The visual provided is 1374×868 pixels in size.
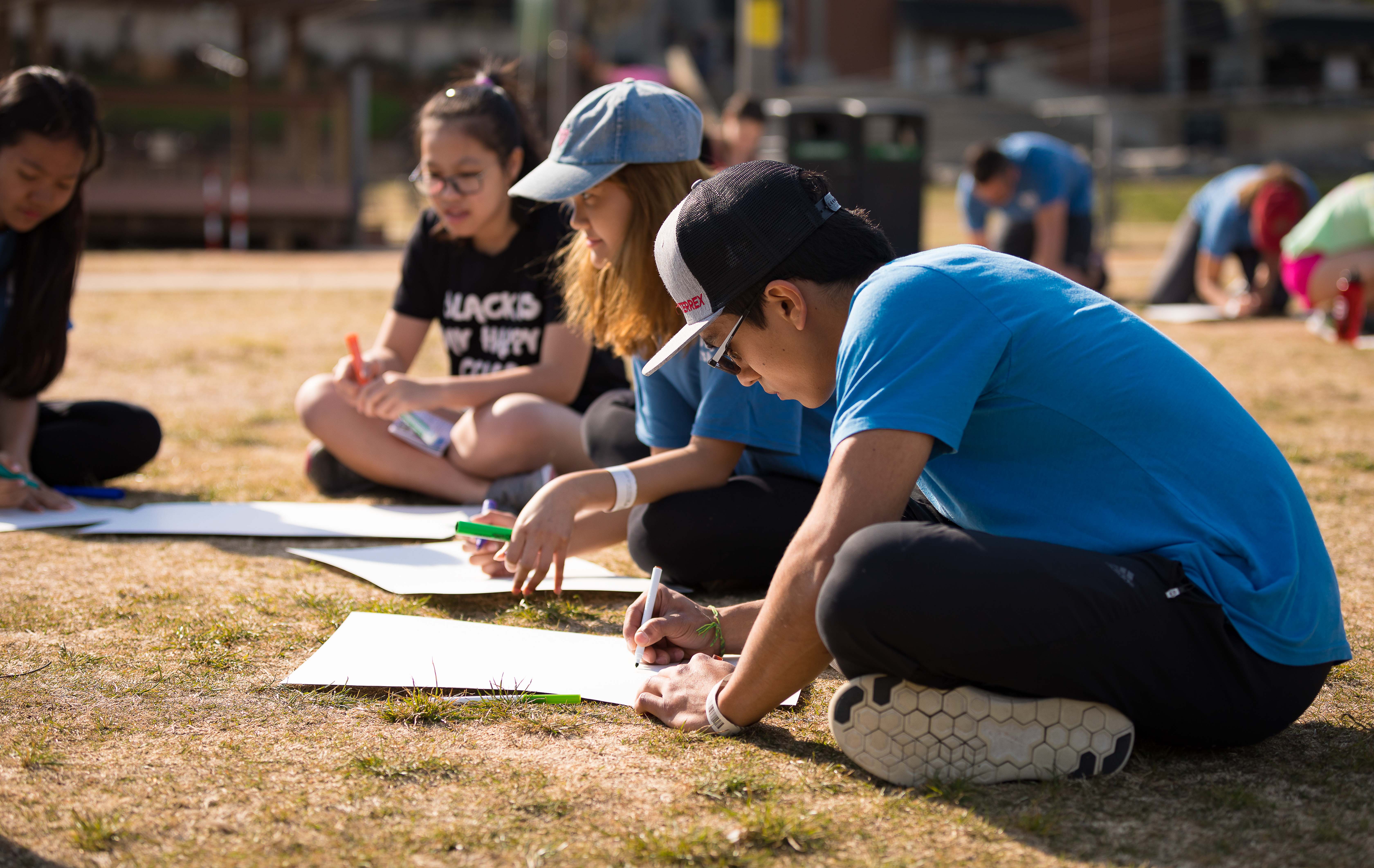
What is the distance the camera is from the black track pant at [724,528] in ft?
8.86

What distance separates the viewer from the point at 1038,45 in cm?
3148

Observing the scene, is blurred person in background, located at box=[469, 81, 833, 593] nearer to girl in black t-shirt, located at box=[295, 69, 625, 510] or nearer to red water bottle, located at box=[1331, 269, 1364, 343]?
girl in black t-shirt, located at box=[295, 69, 625, 510]

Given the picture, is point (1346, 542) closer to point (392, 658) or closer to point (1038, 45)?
point (392, 658)

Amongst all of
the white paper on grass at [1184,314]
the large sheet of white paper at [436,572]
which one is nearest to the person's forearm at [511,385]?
the large sheet of white paper at [436,572]

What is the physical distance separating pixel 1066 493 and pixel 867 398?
37 cm

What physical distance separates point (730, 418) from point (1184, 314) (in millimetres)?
6898

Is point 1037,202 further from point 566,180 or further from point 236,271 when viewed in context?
point 236,271

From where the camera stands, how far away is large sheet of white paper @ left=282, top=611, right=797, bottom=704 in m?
2.21

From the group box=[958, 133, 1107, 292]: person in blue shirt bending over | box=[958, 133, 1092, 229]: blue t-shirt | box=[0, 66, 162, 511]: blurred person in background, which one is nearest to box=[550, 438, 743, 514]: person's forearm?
box=[0, 66, 162, 511]: blurred person in background

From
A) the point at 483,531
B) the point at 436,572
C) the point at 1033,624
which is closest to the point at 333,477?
the point at 436,572

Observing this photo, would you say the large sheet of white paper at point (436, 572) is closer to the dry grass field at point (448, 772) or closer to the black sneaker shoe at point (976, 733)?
the dry grass field at point (448, 772)

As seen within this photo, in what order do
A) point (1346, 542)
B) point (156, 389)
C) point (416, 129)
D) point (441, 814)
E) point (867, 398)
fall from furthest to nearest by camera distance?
1. point (156, 389)
2. point (416, 129)
3. point (1346, 542)
4. point (441, 814)
5. point (867, 398)

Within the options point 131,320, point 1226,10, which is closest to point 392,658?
point 131,320

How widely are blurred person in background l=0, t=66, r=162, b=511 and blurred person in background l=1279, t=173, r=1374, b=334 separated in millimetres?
6028
